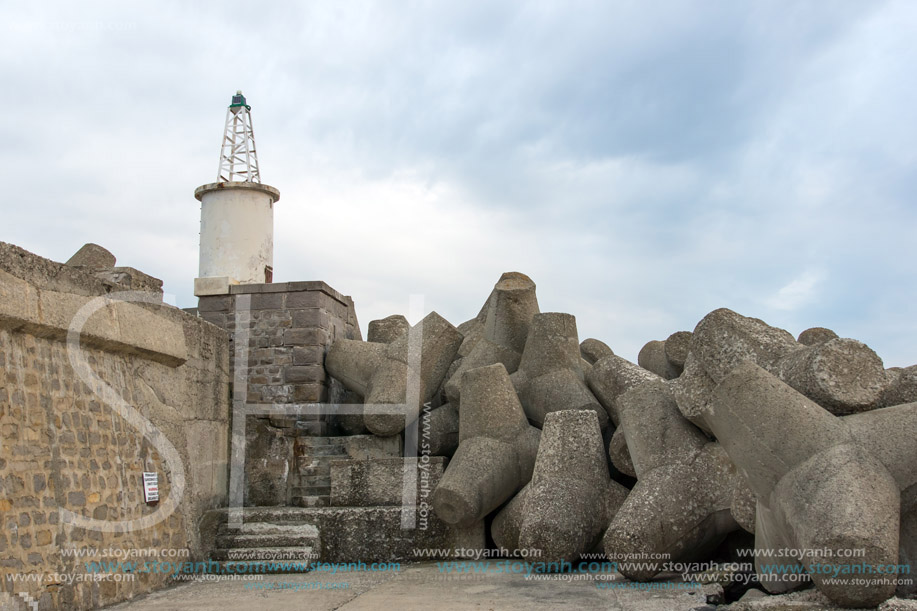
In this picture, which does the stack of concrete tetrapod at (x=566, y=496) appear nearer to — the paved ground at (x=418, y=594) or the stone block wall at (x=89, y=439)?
the paved ground at (x=418, y=594)

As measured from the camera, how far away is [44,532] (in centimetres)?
445

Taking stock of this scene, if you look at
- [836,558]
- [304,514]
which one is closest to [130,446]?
[304,514]

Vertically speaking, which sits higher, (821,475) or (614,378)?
(614,378)

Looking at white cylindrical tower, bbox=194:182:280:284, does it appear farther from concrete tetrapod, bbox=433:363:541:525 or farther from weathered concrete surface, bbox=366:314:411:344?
concrete tetrapod, bbox=433:363:541:525

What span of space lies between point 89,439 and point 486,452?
2.84 metres

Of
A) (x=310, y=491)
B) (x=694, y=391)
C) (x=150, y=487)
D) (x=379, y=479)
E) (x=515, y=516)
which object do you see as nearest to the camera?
(x=694, y=391)

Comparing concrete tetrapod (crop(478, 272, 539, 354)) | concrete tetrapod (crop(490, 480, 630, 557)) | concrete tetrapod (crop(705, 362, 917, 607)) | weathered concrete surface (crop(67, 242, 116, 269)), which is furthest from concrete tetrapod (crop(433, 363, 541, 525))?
weathered concrete surface (crop(67, 242, 116, 269))

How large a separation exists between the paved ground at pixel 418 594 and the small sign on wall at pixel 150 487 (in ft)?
1.99

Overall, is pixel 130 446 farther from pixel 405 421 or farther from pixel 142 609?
pixel 405 421

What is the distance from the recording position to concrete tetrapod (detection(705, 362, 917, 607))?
11.5 ft

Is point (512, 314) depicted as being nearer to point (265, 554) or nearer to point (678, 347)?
point (678, 347)

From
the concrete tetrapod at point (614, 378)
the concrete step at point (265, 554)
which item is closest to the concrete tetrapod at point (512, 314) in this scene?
the concrete tetrapod at point (614, 378)

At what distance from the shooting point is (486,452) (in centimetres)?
653

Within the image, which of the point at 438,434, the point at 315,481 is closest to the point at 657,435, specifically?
the point at 438,434
